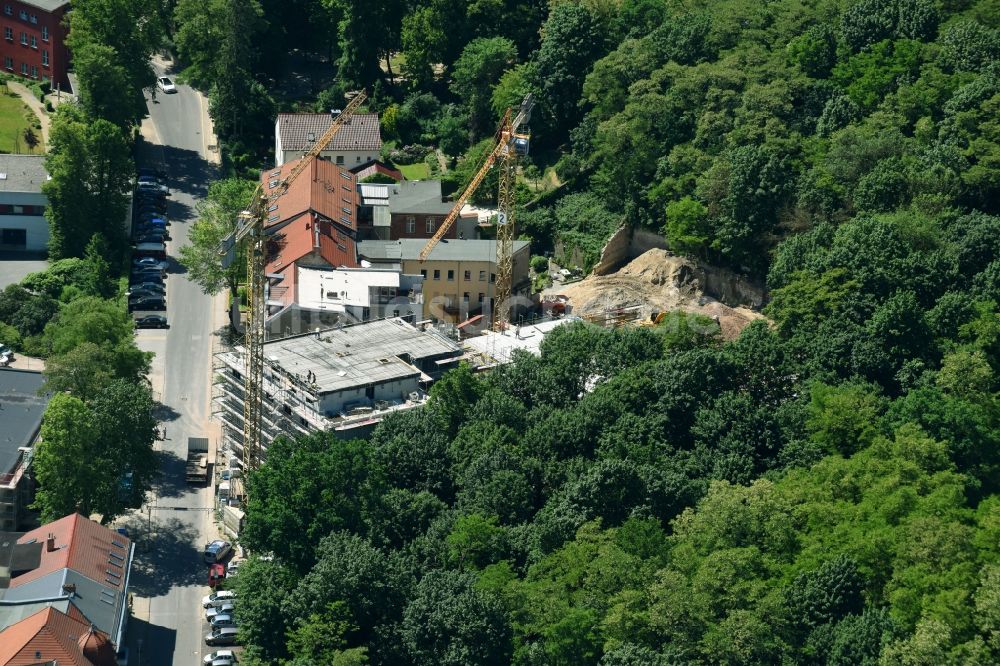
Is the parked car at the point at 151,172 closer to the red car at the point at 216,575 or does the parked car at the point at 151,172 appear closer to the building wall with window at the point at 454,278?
the building wall with window at the point at 454,278

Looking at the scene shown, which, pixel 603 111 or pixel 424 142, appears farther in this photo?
pixel 424 142

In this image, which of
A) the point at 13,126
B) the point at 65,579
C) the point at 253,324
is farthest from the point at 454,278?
the point at 65,579

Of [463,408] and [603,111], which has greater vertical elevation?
[603,111]

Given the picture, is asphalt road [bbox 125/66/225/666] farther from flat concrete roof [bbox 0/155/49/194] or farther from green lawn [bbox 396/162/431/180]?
green lawn [bbox 396/162/431/180]

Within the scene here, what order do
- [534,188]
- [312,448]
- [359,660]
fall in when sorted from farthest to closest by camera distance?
1. [534,188]
2. [312,448]
3. [359,660]

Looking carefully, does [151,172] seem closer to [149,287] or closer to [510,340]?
[149,287]

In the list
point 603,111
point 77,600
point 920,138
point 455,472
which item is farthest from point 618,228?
point 77,600

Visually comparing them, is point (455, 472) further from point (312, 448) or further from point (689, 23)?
point (689, 23)
